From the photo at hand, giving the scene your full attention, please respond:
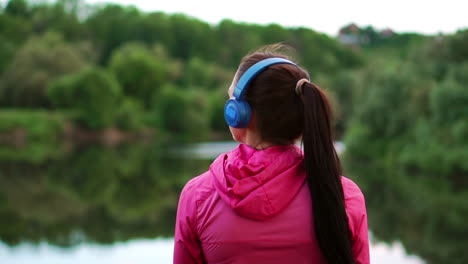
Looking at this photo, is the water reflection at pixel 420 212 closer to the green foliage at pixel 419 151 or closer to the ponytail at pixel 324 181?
the green foliage at pixel 419 151

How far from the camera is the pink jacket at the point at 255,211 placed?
56.5 inches

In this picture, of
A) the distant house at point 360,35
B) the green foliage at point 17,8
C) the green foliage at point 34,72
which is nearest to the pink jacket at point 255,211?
the green foliage at point 34,72

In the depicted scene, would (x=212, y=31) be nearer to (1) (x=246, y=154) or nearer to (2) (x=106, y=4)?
(2) (x=106, y=4)

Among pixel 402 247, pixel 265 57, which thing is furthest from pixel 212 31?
pixel 265 57

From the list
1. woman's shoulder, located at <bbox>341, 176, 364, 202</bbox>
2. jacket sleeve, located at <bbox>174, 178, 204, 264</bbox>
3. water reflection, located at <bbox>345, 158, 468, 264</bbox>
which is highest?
woman's shoulder, located at <bbox>341, 176, 364, 202</bbox>

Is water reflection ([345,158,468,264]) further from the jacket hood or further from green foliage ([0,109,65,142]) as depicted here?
green foliage ([0,109,65,142])

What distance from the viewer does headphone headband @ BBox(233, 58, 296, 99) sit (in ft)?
5.00

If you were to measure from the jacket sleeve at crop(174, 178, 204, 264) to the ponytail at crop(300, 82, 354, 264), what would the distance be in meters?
0.28

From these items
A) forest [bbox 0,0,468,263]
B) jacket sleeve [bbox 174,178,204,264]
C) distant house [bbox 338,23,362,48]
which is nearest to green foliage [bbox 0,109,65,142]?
forest [bbox 0,0,468,263]

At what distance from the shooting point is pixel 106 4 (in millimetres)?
92188

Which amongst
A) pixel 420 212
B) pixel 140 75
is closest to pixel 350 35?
pixel 140 75

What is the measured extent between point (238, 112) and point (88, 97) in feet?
161

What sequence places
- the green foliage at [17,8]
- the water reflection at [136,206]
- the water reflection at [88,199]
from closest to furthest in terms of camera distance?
the water reflection at [136,206] → the water reflection at [88,199] → the green foliage at [17,8]

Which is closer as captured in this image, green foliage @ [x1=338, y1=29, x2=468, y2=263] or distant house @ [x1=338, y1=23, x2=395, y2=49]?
green foliage @ [x1=338, y1=29, x2=468, y2=263]
